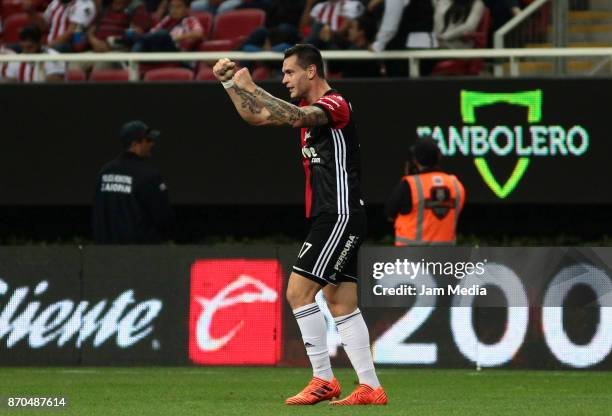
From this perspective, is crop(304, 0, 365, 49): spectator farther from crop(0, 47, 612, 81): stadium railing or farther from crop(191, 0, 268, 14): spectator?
crop(191, 0, 268, 14): spectator

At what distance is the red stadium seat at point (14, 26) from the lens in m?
18.9

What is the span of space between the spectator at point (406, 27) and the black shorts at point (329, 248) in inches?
284

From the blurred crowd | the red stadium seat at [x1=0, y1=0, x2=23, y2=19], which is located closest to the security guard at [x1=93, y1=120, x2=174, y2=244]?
the blurred crowd

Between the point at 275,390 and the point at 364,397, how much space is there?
1.73 metres

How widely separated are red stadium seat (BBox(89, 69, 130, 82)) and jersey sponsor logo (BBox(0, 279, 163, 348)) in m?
4.80

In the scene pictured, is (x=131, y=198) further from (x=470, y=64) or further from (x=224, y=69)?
(x=470, y=64)

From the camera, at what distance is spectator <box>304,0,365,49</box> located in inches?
649

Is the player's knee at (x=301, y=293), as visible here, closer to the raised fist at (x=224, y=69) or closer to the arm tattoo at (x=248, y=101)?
the arm tattoo at (x=248, y=101)

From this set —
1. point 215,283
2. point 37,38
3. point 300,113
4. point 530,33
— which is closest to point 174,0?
point 37,38

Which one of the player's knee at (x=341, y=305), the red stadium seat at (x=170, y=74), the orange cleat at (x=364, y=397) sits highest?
the red stadium seat at (x=170, y=74)

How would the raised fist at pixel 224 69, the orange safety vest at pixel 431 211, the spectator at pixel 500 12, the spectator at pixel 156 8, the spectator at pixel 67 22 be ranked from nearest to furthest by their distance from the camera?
the raised fist at pixel 224 69 → the orange safety vest at pixel 431 211 → the spectator at pixel 500 12 → the spectator at pixel 67 22 → the spectator at pixel 156 8

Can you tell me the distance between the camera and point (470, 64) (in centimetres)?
1650

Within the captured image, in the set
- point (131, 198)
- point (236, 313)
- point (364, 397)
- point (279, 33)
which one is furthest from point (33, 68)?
point (364, 397)

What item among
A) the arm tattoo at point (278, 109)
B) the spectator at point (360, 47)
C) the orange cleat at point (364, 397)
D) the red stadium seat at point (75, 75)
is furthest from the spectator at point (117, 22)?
the orange cleat at point (364, 397)
